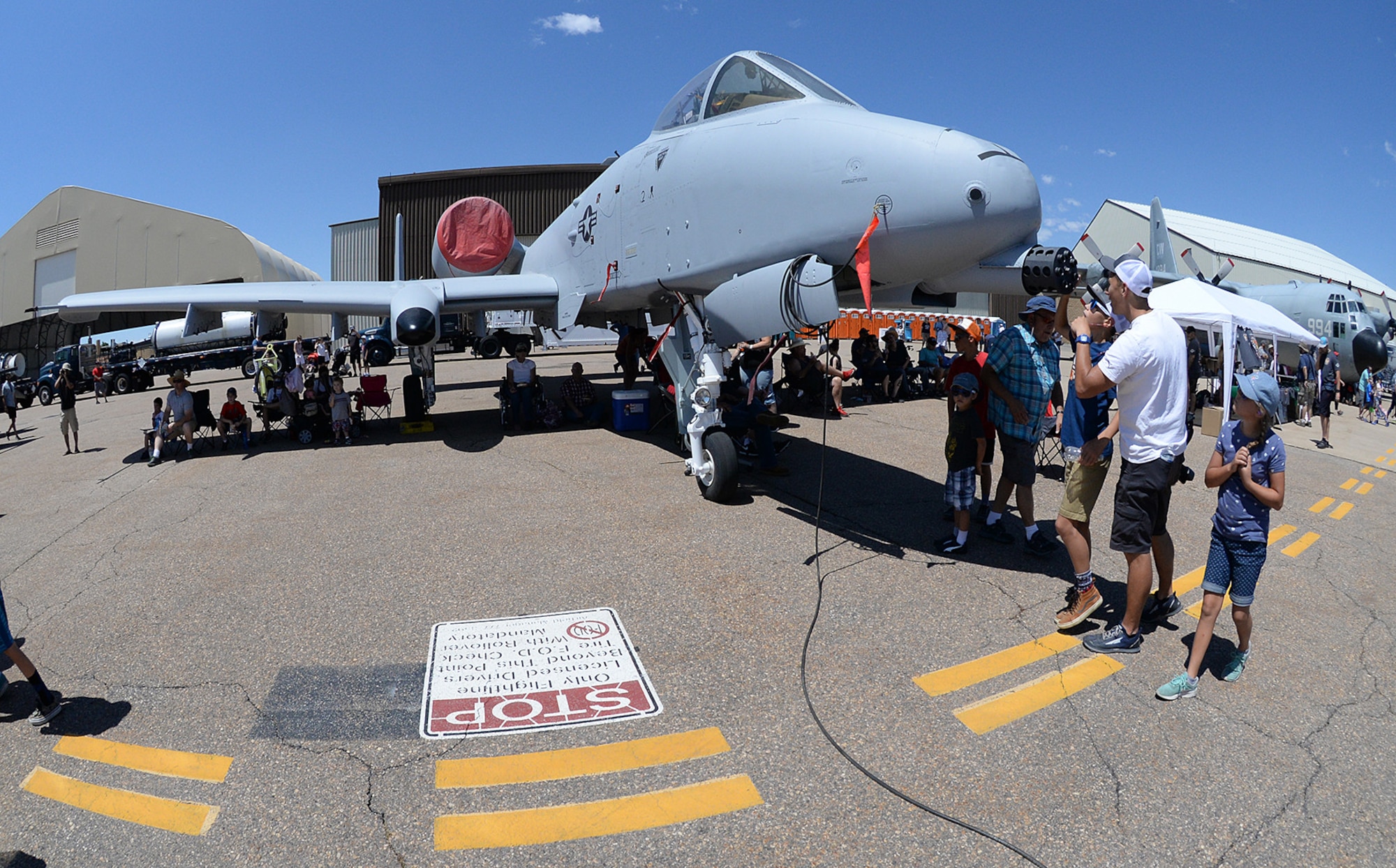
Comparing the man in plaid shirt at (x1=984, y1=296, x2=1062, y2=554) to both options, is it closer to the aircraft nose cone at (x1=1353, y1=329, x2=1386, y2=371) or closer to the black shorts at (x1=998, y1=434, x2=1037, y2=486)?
the black shorts at (x1=998, y1=434, x2=1037, y2=486)

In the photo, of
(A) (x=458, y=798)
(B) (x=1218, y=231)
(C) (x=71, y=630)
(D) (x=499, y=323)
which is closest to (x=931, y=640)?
(A) (x=458, y=798)

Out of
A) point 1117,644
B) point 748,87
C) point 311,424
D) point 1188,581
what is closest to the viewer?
point 1117,644

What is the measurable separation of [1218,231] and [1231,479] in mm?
54877

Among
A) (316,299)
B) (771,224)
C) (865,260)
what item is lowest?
(865,260)

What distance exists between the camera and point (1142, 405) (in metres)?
4.07

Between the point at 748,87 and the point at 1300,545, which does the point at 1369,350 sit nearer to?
the point at 1300,545

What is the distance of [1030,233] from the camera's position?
5484 mm

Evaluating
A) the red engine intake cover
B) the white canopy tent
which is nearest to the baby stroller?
the red engine intake cover

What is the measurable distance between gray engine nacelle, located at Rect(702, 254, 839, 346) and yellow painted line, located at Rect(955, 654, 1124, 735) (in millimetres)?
2918

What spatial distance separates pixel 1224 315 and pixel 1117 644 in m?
11.7

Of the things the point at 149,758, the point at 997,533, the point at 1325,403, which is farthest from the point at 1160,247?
the point at 149,758

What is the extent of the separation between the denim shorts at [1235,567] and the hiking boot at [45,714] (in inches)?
230

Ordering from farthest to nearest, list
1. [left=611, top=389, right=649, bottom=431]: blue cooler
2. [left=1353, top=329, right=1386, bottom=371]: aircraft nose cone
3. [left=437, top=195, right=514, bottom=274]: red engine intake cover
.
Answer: [left=1353, top=329, right=1386, bottom=371]: aircraft nose cone < [left=437, top=195, right=514, bottom=274]: red engine intake cover < [left=611, top=389, right=649, bottom=431]: blue cooler

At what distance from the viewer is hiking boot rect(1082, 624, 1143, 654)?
4305mm
